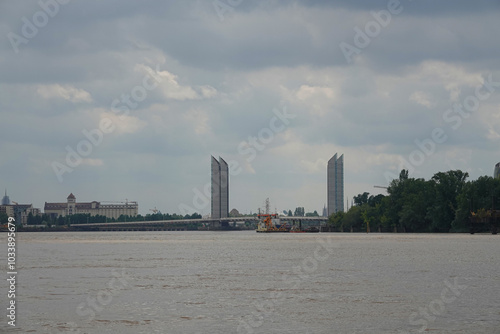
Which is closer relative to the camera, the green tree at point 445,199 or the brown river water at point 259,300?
the brown river water at point 259,300

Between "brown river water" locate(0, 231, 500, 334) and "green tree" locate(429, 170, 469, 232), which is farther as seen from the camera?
"green tree" locate(429, 170, 469, 232)

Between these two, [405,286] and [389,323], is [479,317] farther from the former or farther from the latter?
[405,286]

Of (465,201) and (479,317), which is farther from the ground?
(465,201)

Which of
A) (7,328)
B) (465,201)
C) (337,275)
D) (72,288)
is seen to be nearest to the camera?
(7,328)

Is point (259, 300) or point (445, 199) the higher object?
point (445, 199)

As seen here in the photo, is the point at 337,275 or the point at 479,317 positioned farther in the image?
the point at 337,275

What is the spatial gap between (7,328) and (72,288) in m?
14.1

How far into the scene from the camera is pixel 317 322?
3073 centimetres

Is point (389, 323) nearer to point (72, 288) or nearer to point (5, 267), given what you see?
point (72, 288)

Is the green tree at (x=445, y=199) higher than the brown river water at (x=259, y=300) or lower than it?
higher

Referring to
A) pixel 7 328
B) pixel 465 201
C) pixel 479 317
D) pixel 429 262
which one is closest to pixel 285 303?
pixel 479 317

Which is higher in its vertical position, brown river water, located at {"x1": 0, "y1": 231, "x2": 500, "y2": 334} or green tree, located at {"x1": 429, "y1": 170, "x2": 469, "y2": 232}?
green tree, located at {"x1": 429, "y1": 170, "x2": 469, "y2": 232}

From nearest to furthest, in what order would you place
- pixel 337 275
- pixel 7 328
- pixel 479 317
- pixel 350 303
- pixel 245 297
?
pixel 7 328, pixel 479 317, pixel 350 303, pixel 245 297, pixel 337 275

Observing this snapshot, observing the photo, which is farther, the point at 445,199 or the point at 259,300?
the point at 445,199
